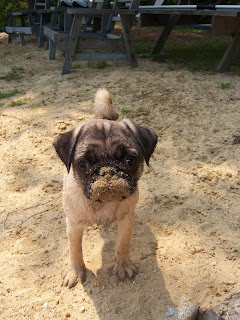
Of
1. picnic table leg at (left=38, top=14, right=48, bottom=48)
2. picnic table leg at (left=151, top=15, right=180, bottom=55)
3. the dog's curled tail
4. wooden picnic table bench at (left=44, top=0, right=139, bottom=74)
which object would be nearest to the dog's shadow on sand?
the dog's curled tail

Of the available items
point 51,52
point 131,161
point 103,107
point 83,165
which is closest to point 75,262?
point 83,165

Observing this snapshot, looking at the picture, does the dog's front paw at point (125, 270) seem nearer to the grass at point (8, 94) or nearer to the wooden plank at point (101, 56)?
the grass at point (8, 94)

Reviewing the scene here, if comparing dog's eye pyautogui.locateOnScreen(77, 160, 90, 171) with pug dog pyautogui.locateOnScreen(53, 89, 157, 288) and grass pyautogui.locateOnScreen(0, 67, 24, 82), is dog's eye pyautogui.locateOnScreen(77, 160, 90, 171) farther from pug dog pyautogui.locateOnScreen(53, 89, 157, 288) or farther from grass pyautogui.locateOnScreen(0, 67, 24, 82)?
grass pyautogui.locateOnScreen(0, 67, 24, 82)

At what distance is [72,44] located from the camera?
806 cm

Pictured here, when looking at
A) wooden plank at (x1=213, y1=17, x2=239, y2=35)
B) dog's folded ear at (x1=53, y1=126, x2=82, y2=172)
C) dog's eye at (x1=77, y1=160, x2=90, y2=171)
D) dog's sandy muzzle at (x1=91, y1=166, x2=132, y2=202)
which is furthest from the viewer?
wooden plank at (x1=213, y1=17, x2=239, y2=35)

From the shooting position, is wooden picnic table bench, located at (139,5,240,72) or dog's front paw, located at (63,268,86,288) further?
wooden picnic table bench, located at (139,5,240,72)

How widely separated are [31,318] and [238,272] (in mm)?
1820

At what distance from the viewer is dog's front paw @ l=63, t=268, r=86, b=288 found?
299 cm

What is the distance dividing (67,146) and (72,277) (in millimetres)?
1235

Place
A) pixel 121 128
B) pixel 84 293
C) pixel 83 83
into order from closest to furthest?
pixel 121 128, pixel 84 293, pixel 83 83

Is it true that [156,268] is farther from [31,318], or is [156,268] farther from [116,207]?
[31,318]

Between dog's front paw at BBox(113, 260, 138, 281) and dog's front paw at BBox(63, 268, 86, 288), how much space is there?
0.30 meters

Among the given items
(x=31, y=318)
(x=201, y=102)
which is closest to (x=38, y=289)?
(x=31, y=318)

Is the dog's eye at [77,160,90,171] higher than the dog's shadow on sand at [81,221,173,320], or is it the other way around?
the dog's eye at [77,160,90,171]
